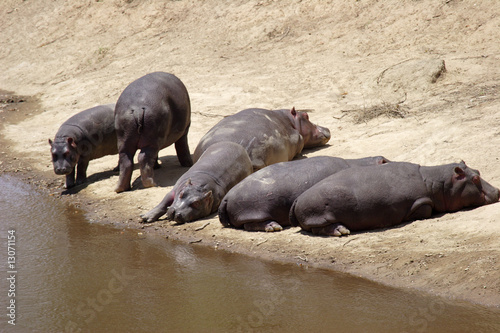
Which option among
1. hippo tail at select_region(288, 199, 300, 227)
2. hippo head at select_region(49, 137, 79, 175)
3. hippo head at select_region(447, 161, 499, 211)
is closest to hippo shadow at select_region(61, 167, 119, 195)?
hippo head at select_region(49, 137, 79, 175)

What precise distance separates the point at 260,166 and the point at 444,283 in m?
3.99

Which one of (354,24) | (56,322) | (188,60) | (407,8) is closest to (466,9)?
(407,8)

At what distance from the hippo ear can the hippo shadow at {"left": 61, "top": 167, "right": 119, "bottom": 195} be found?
573 centimetres

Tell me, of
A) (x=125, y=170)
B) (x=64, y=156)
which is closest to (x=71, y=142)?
(x=64, y=156)

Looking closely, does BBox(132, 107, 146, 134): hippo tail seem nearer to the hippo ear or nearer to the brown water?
the brown water

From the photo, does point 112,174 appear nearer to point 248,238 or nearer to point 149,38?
point 248,238

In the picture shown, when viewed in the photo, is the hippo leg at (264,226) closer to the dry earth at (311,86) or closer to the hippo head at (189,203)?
the dry earth at (311,86)

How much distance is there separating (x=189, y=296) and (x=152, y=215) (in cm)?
246

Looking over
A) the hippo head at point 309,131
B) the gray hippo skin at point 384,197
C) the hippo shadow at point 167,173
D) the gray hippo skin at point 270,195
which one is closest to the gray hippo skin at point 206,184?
the gray hippo skin at point 270,195

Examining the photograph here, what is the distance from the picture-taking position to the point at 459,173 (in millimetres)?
6457

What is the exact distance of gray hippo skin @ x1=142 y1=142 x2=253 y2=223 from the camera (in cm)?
743

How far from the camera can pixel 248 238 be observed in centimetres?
675

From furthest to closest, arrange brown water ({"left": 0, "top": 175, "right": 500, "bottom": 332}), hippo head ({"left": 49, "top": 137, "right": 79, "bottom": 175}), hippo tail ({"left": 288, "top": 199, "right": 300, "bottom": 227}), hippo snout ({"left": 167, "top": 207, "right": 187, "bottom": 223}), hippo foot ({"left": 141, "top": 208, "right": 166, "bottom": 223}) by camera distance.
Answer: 1. hippo head ({"left": 49, "top": 137, "right": 79, "bottom": 175})
2. hippo foot ({"left": 141, "top": 208, "right": 166, "bottom": 223})
3. hippo snout ({"left": 167, "top": 207, "right": 187, "bottom": 223})
4. hippo tail ({"left": 288, "top": 199, "right": 300, "bottom": 227})
5. brown water ({"left": 0, "top": 175, "right": 500, "bottom": 332})

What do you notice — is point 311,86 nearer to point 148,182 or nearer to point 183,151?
point 183,151
